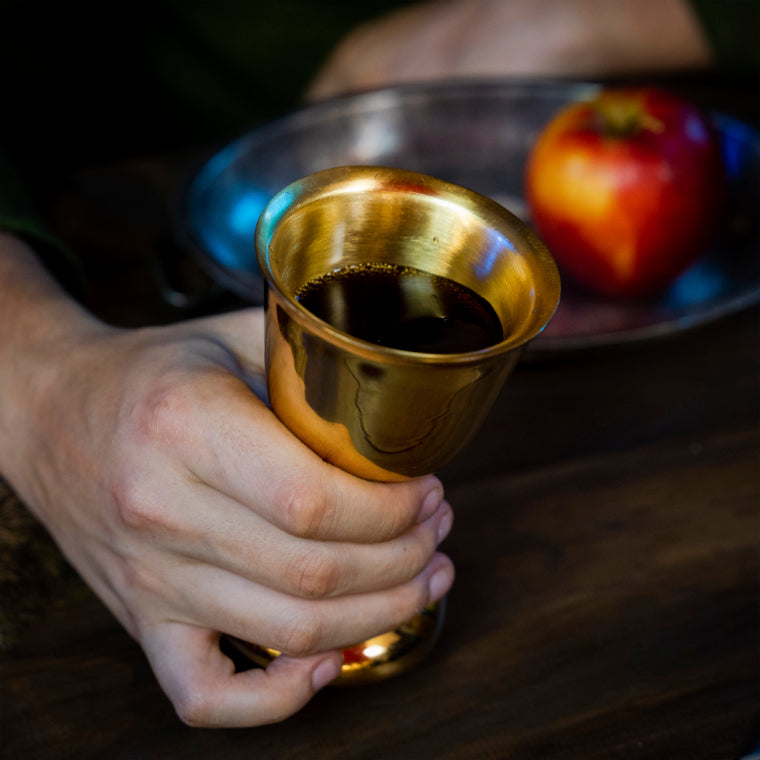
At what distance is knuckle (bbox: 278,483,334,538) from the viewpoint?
32 centimetres

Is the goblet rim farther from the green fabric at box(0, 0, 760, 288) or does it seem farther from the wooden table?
the green fabric at box(0, 0, 760, 288)

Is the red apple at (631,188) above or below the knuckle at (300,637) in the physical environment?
above

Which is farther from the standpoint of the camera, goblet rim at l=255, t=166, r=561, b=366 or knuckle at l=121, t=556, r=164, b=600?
knuckle at l=121, t=556, r=164, b=600

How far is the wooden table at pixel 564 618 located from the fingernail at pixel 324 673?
18 mm

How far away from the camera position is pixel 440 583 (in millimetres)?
394

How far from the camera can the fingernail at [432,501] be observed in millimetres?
351

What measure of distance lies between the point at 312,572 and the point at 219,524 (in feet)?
0.14

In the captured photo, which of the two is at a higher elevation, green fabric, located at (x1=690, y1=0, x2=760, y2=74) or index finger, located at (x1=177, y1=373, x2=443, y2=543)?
green fabric, located at (x1=690, y1=0, x2=760, y2=74)

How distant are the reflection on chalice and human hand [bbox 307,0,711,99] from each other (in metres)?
0.64

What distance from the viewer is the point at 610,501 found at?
19.0 inches

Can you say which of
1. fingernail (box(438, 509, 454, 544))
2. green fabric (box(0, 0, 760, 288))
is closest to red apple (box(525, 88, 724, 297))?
fingernail (box(438, 509, 454, 544))

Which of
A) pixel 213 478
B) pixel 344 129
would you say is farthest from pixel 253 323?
pixel 344 129

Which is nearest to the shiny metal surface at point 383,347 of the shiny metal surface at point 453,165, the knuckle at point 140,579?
the knuckle at point 140,579

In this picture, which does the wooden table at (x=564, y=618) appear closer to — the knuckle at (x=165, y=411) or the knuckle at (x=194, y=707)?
the knuckle at (x=194, y=707)
